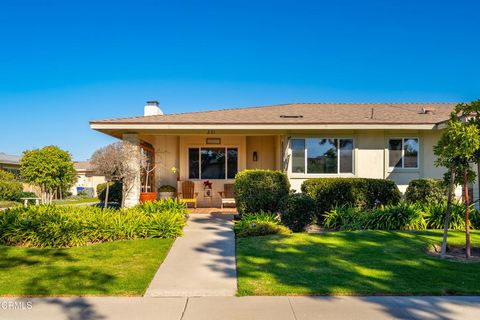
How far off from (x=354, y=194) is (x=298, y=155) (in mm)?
2687

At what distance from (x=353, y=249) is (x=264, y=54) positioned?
13.2 meters

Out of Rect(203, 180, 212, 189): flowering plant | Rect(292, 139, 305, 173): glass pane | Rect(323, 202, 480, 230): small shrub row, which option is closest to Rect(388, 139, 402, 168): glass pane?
Rect(292, 139, 305, 173): glass pane

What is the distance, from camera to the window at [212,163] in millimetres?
15898

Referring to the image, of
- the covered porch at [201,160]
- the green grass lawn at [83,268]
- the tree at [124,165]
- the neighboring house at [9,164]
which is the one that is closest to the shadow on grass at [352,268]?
the green grass lawn at [83,268]

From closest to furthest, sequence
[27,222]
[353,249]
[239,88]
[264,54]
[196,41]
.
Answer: [353,249] → [27,222] → [196,41] → [264,54] → [239,88]

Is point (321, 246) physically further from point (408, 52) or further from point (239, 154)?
point (408, 52)

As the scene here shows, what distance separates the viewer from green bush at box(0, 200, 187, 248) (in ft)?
26.4

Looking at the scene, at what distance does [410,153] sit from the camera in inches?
535

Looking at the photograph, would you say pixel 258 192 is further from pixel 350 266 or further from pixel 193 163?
pixel 193 163

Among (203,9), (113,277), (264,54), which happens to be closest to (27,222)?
(113,277)

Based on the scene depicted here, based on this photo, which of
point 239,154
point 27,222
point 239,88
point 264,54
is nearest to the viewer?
point 27,222

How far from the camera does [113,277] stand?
575 centimetres

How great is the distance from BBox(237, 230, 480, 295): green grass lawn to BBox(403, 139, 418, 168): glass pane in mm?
5101

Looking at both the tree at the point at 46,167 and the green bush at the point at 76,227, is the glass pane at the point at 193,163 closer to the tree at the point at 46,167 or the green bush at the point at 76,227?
the tree at the point at 46,167
